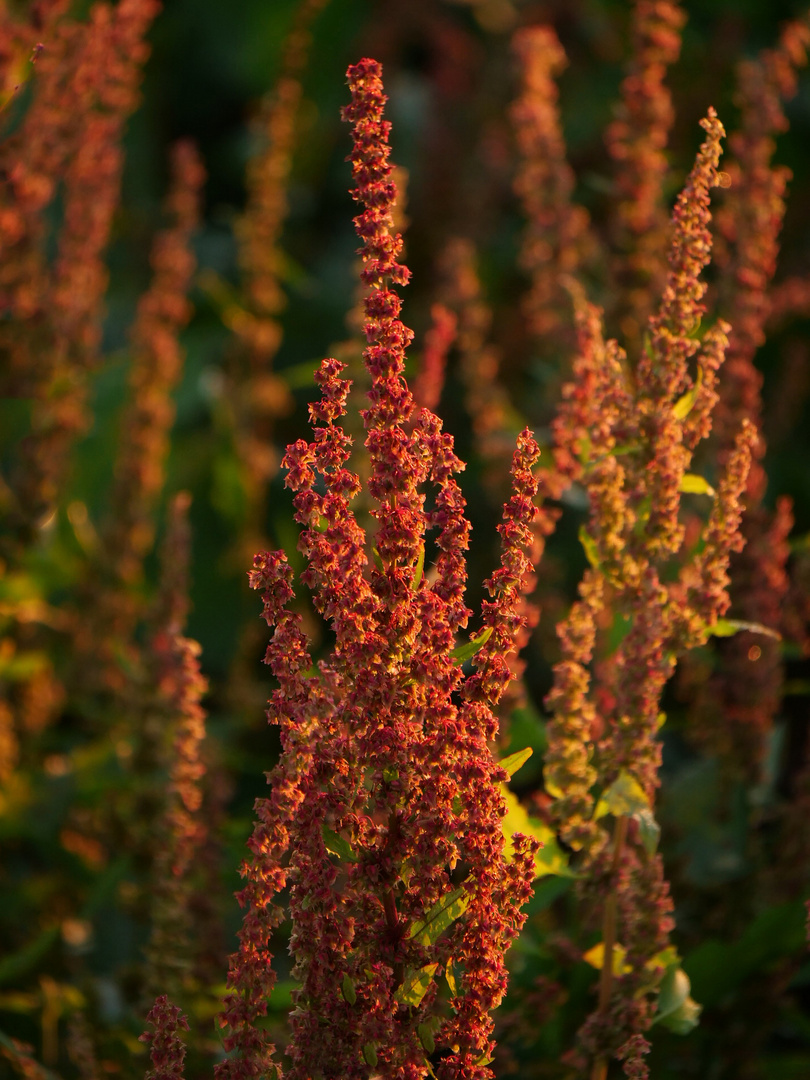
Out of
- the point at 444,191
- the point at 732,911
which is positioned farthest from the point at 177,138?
the point at 732,911

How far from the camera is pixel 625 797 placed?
1.21 meters

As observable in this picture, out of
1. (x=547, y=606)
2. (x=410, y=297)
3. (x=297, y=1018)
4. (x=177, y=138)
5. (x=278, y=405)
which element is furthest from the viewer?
(x=177, y=138)

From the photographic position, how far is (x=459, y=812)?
3.52 feet

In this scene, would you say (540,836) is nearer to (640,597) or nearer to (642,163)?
(640,597)

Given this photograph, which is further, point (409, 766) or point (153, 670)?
point (153, 670)

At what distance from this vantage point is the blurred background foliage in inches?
66.1

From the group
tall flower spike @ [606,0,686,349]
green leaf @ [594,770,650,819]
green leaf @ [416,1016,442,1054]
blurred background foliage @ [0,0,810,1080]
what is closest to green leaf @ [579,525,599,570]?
green leaf @ [594,770,650,819]

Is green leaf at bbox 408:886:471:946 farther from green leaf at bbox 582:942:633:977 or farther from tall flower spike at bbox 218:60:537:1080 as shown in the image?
green leaf at bbox 582:942:633:977

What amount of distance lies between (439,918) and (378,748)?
0.52ft

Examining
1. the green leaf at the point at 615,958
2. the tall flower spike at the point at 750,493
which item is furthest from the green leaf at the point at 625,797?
the tall flower spike at the point at 750,493

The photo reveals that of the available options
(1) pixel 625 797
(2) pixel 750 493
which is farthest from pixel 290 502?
(1) pixel 625 797

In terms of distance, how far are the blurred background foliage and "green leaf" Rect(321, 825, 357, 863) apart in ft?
1.29

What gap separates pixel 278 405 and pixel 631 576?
5.55ft

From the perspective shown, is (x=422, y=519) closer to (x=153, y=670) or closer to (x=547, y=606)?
(x=153, y=670)
